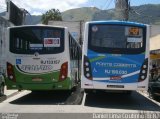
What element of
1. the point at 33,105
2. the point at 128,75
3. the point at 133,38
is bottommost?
the point at 33,105

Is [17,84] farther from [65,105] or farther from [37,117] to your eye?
[37,117]

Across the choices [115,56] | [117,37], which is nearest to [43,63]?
[115,56]

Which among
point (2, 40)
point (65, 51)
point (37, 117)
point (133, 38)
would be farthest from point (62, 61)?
point (2, 40)

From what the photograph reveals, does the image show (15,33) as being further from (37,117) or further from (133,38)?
(37,117)

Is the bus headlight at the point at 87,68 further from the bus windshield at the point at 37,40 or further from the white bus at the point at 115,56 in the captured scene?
the bus windshield at the point at 37,40

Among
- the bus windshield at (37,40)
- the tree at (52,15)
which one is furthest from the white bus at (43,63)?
the tree at (52,15)

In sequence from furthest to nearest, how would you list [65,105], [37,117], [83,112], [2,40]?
[2,40], [65,105], [83,112], [37,117]

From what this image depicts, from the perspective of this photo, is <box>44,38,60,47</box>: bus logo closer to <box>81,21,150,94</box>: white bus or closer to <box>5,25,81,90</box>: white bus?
<box>5,25,81,90</box>: white bus

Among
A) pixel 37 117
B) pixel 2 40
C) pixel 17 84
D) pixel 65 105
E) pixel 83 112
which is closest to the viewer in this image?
pixel 37 117

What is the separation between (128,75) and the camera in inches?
666

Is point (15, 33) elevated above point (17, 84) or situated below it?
above

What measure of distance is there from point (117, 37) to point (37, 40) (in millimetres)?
3274

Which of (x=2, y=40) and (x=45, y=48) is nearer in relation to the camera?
(x=45, y=48)

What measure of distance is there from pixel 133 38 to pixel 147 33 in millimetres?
583
